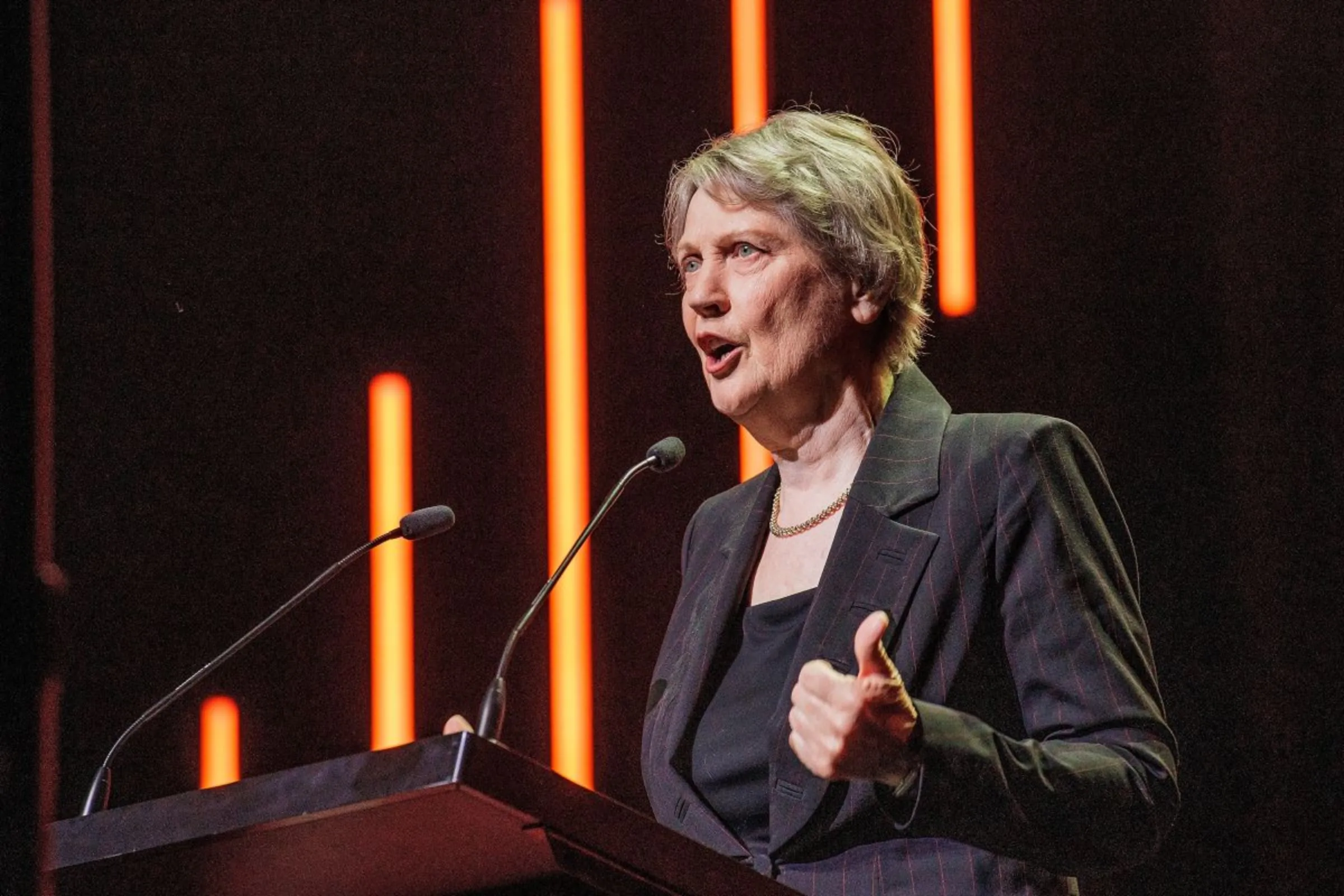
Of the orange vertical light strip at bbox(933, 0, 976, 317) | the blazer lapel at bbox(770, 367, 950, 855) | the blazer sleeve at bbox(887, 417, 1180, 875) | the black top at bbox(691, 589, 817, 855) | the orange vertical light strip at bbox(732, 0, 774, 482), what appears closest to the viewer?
the blazer sleeve at bbox(887, 417, 1180, 875)

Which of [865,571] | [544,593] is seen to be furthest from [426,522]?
[865,571]

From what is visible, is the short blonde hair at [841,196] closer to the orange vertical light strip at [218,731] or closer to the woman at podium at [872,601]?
the woman at podium at [872,601]

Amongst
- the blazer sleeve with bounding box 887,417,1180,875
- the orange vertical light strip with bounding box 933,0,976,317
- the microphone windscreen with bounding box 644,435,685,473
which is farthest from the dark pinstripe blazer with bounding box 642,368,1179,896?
the orange vertical light strip with bounding box 933,0,976,317

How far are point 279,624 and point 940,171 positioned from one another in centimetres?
149

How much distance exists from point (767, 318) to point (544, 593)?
1.52 ft

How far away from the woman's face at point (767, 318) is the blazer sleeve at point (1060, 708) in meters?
0.33

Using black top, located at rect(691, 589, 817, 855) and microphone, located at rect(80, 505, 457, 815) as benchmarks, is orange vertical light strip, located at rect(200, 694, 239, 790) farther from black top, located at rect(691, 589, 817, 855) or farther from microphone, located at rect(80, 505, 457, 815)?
black top, located at rect(691, 589, 817, 855)

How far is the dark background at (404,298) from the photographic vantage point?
8.93 feet

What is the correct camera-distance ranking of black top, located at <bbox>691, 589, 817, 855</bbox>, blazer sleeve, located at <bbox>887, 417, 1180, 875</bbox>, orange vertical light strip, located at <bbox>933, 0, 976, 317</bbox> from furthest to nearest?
orange vertical light strip, located at <bbox>933, 0, 976, 317</bbox> → black top, located at <bbox>691, 589, 817, 855</bbox> → blazer sleeve, located at <bbox>887, 417, 1180, 875</bbox>

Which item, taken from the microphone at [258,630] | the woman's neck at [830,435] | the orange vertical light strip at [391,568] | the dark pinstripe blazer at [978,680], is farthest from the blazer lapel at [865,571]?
the orange vertical light strip at [391,568]

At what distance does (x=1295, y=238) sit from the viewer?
2.49m

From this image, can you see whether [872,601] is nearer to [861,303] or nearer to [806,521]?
[806,521]

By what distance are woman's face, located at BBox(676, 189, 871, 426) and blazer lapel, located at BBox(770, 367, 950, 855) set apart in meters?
0.17

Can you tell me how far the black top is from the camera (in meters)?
1.82
